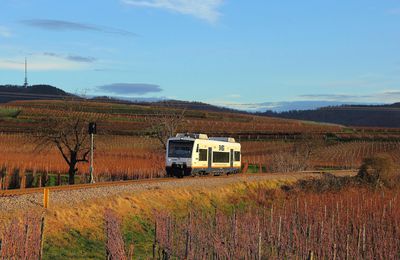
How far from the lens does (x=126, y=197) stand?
82.9 ft

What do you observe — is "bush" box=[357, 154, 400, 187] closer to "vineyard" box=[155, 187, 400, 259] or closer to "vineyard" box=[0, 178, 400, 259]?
"vineyard" box=[0, 178, 400, 259]

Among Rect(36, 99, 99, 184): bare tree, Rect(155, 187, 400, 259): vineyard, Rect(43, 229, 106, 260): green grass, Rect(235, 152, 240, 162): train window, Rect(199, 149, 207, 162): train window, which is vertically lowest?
Rect(43, 229, 106, 260): green grass

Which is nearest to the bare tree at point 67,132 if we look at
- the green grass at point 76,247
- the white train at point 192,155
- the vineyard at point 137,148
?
the vineyard at point 137,148

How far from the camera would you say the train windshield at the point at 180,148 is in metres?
34.7

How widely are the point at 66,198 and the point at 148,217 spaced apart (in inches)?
134

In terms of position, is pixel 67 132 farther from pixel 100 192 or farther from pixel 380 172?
pixel 380 172

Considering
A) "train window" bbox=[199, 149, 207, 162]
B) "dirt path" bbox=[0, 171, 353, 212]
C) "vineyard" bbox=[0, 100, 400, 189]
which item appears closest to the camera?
"dirt path" bbox=[0, 171, 353, 212]

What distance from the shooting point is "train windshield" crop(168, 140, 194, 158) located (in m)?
34.7

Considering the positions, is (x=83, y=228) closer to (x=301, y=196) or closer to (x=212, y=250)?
(x=212, y=250)

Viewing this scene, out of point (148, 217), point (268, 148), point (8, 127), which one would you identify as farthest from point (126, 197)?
point (8, 127)

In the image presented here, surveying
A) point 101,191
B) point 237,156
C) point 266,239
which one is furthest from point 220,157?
point 266,239

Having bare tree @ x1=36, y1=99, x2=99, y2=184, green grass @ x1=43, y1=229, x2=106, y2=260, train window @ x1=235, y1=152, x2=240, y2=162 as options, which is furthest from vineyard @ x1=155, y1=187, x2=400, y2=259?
train window @ x1=235, y1=152, x2=240, y2=162

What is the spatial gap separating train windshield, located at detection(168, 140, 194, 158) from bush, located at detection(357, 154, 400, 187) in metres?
13.8

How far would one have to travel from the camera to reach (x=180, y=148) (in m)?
35.0
